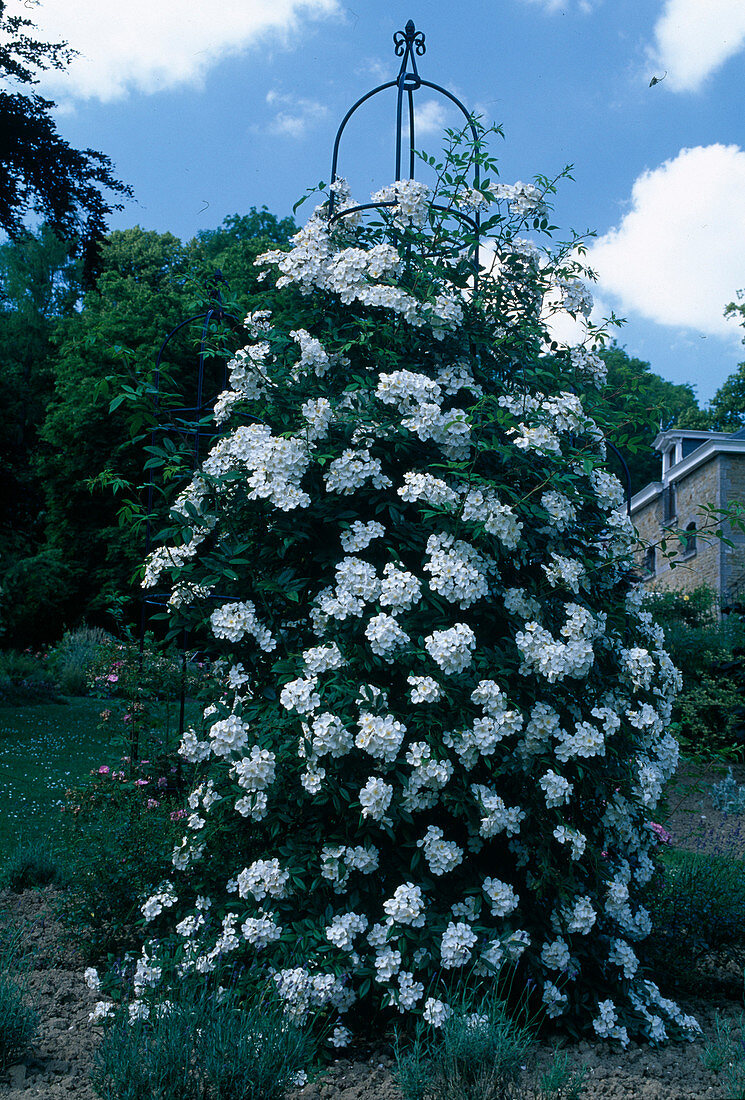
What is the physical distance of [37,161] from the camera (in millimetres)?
15281

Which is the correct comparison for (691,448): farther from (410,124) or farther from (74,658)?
(410,124)

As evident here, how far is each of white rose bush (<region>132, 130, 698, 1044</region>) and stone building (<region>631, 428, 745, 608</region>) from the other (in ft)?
44.2

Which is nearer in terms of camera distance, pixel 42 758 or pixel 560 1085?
pixel 560 1085

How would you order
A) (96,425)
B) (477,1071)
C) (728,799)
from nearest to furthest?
(477,1071) → (728,799) → (96,425)

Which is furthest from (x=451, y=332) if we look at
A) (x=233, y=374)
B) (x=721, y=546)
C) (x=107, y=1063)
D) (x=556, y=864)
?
(x=721, y=546)

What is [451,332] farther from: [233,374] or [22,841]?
[22,841]

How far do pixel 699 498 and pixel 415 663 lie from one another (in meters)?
19.3

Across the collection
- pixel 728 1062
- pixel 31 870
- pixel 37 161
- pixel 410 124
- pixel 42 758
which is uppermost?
pixel 37 161

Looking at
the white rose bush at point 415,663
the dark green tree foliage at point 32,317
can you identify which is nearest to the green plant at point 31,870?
the white rose bush at point 415,663

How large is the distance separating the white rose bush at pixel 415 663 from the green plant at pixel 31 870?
5.32ft

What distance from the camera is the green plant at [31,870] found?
4953 mm

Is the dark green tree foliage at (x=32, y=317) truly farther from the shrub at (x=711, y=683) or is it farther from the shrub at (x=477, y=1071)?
the shrub at (x=477, y=1071)

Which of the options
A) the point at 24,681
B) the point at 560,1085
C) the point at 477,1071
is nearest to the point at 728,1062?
the point at 560,1085

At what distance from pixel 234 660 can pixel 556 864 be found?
1.44 meters
